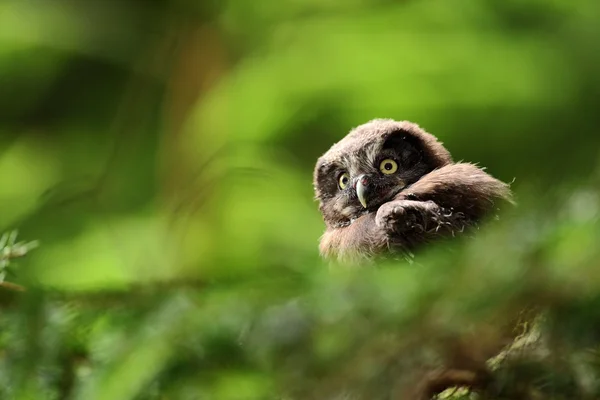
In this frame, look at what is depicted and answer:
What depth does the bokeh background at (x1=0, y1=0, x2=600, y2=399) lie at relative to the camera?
321 millimetres

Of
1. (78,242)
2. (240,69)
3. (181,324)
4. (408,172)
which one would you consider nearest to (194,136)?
(240,69)

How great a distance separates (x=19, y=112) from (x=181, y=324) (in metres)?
2.08

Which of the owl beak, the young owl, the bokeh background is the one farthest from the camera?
the owl beak

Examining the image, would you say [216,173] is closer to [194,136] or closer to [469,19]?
[194,136]

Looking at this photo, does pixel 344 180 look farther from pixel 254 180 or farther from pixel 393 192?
pixel 254 180

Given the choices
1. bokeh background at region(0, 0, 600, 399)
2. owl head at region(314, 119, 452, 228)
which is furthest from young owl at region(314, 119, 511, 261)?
bokeh background at region(0, 0, 600, 399)

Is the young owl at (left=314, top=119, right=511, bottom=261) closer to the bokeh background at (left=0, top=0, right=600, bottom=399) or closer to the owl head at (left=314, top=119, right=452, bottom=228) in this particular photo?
the owl head at (left=314, top=119, right=452, bottom=228)

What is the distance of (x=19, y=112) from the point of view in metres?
2.25

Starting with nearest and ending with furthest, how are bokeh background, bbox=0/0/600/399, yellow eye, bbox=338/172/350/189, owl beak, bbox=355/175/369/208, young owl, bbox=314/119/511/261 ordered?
1. bokeh background, bbox=0/0/600/399
2. young owl, bbox=314/119/511/261
3. owl beak, bbox=355/175/369/208
4. yellow eye, bbox=338/172/350/189

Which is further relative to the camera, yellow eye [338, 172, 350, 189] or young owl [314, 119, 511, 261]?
yellow eye [338, 172, 350, 189]

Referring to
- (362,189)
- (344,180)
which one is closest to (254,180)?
(344,180)

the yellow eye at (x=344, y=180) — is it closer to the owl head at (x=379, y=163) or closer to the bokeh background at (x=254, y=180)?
the owl head at (x=379, y=163)

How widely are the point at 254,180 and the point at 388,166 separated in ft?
2.05

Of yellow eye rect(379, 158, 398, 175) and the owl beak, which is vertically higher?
yellow eye rect(379, 158, 398, 175)
